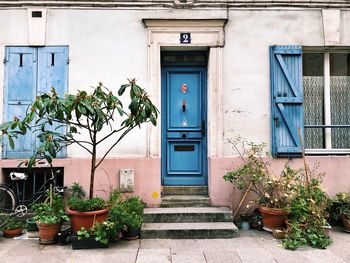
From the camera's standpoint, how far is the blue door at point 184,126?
6.11 metres

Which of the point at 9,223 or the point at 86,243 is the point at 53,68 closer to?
the point at 9,223

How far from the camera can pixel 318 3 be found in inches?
233

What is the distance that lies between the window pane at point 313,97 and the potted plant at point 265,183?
921mm

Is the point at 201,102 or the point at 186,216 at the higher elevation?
the point at 201,102

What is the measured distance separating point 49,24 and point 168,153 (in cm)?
321

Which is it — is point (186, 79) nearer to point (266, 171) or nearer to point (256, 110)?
point (256, 110)

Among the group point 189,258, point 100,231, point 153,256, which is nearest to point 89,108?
point 100,231

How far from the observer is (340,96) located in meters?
6.15

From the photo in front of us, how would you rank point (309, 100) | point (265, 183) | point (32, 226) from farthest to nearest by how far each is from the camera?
point (309, 100)
point (265, 183)
point (32, 226)

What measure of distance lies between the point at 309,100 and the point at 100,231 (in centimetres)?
444

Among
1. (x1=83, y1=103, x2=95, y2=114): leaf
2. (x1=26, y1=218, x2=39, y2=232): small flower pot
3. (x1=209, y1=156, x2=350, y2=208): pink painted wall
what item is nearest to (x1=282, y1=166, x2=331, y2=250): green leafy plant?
(x1=209, y1=156, x2=350, y2=208): pink painted wall

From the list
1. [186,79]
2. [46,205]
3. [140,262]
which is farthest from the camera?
[186,79]

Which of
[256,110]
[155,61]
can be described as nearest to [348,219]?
[256,110]

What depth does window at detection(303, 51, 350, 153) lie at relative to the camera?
19.8 ft
